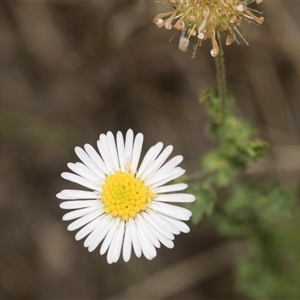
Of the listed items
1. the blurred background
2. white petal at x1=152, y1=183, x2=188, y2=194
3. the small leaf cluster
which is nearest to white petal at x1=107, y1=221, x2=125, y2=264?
white petal at x1=152, y1=183, x2=188, y2=194

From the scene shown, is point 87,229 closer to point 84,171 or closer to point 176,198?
point 84,171

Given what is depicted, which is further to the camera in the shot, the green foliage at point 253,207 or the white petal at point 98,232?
the green foliage at point 253,207

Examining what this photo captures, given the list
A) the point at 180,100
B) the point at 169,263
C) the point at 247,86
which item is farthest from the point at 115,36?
the point at 169,263

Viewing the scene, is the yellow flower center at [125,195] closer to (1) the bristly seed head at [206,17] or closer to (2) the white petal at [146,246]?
(2) the white petal at [146,246]

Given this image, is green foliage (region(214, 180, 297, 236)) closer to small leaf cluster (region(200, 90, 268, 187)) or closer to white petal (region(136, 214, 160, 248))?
small leaf cluster (region(200, 90, 268, 187))

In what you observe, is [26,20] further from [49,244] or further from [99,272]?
[99,272]

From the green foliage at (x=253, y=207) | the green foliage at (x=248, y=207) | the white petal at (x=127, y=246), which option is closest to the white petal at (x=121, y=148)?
the white petal at (x=127, y=246)

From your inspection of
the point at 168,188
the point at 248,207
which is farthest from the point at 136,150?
the point at 248,207
